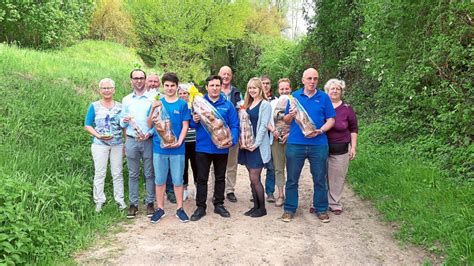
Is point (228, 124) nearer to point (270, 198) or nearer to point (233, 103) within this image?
point (233, 103)

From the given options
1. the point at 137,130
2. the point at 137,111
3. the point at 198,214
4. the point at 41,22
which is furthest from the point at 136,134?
the point at 41,22

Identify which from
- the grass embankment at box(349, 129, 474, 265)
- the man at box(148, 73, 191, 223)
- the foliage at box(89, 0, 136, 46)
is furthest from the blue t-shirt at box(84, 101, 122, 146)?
the foliage at box(89, 0, 136, 46)

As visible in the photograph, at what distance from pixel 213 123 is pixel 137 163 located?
118cm

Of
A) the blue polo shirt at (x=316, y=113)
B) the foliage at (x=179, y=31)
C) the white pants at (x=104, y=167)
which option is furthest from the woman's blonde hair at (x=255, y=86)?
the foliage at (x=179, y=31)

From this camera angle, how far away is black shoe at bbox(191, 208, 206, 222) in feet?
17.6

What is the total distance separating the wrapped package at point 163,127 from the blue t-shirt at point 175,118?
7 centimetres

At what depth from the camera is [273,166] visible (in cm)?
630

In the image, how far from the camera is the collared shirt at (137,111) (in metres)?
5.35

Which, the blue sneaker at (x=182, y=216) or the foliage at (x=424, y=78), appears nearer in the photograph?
the blue sneaker at (x=182, y=216)

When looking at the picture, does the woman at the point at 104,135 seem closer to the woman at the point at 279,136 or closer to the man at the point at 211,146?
the man at the point at 211,146

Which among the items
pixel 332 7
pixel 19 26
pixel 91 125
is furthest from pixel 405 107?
pixel 19 26

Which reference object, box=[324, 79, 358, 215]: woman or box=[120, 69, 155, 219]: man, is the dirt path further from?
box=[324, 79, 358, 215]: woman

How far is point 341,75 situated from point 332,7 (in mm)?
3037

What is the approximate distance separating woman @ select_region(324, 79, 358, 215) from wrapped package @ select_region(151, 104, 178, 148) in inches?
82.6
